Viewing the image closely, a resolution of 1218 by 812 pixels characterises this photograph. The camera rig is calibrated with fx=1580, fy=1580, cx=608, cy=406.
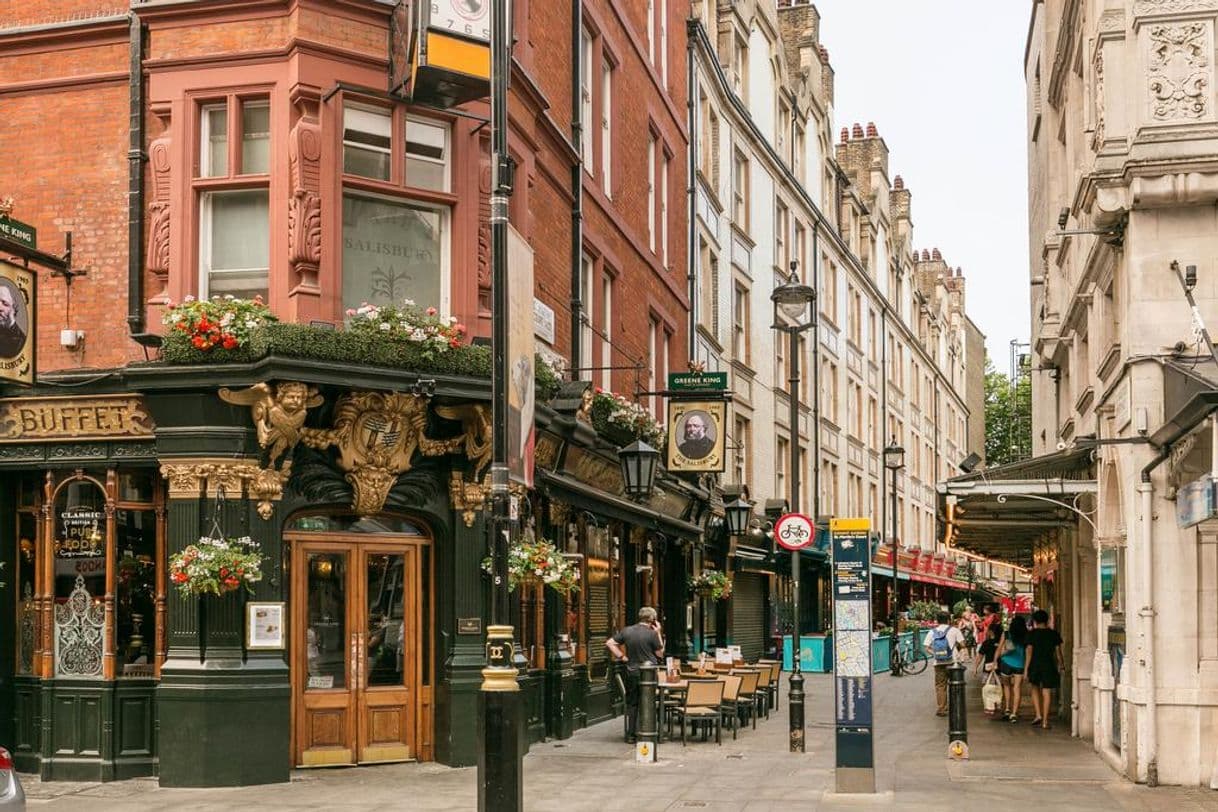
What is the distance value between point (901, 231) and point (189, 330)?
179ft

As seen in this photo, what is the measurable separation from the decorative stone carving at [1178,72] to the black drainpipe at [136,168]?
10.7 metres

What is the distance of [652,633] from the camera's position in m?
20.9

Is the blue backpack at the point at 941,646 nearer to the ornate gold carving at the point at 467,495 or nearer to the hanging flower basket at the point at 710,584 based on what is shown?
the hanging flower basket at the point at 710,584

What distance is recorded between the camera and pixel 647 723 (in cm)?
1853

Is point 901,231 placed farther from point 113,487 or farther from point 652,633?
point 113,487

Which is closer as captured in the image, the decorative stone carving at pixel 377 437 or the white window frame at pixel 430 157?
the decorative stone carving at pixel 377 437

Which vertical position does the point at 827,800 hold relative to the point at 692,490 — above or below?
below

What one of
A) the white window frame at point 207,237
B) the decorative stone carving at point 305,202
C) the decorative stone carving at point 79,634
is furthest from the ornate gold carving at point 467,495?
the decorative stone carving at point 79,634

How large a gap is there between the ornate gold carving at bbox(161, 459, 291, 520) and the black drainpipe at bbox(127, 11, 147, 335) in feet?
5.83

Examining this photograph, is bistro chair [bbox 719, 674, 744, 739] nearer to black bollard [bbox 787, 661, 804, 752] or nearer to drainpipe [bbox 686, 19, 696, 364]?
black bollard [bbox 787, 661, 804, 752]

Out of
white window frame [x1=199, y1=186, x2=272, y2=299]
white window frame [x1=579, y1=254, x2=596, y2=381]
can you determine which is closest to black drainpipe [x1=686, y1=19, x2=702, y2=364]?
white window frame [x1=579, y1=254, x2=596, y2=381]

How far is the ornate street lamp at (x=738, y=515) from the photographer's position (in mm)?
32094

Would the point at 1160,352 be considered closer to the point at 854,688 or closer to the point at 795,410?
the point at 854,688

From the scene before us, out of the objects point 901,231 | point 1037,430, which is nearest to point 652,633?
point 1037,430
